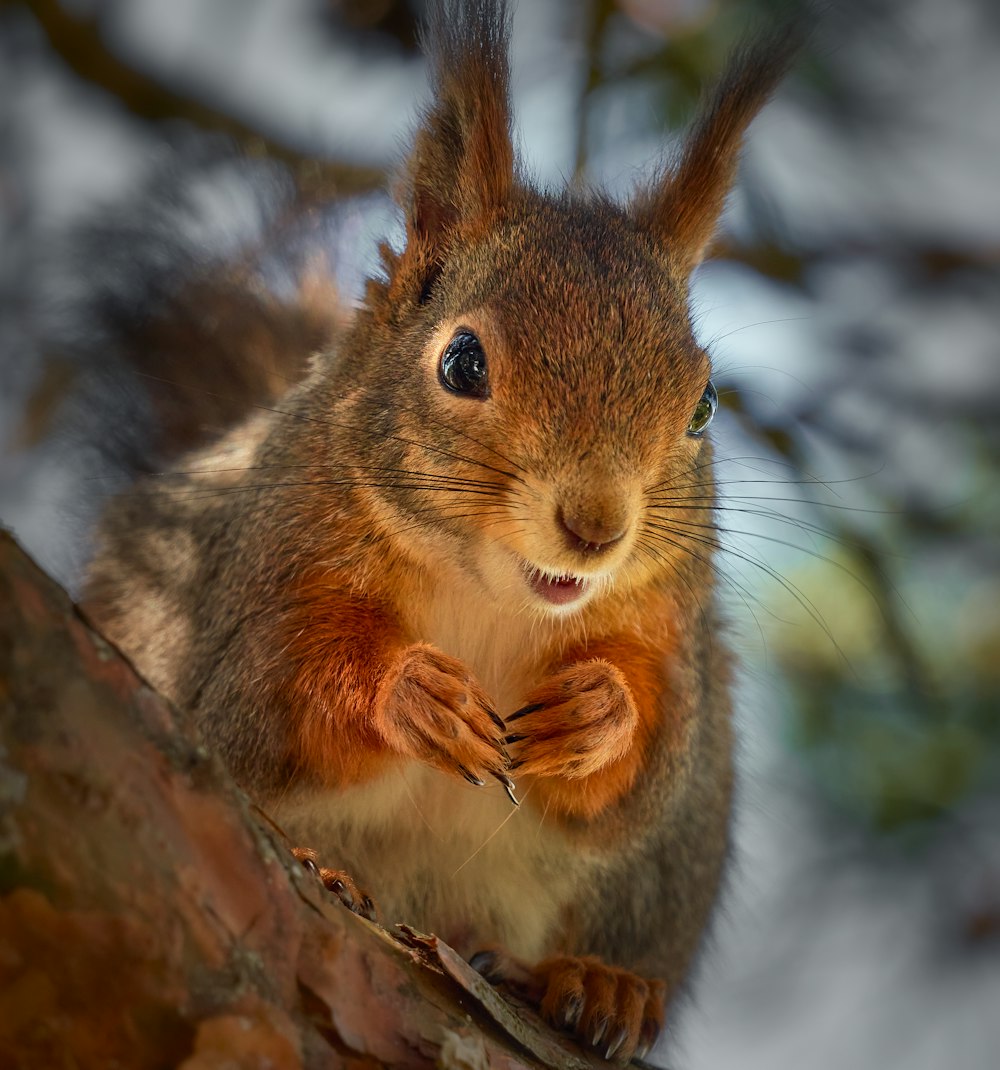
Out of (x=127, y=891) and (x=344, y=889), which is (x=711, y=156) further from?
(x=127, y=891)

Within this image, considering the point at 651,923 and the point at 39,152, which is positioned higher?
the point at 39,152

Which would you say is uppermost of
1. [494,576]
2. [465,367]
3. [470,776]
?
[465,367]

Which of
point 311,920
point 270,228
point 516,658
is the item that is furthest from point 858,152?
point 311,920

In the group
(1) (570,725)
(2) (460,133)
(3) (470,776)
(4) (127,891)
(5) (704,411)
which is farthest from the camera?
(2) (460,133)

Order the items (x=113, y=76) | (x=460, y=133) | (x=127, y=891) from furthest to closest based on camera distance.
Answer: (x=113, y=76) → (x=460, y=133) → (x=127, y=891)

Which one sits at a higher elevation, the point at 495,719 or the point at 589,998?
the point at 495,719

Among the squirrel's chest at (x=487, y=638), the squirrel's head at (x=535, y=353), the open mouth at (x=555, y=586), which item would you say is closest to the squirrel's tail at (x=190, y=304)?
the squirrel's head at (x=535, y=353)

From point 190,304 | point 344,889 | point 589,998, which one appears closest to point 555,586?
point 344,889

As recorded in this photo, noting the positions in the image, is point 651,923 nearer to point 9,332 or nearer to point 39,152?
point 9,332
